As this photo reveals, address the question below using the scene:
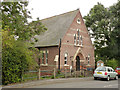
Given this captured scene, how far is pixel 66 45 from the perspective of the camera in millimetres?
24812

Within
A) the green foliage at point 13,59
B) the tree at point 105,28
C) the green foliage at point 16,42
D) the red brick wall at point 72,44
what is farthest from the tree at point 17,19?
the tree at point 105,28

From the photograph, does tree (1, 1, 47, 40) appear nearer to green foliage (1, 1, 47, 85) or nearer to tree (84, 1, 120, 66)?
green foliage (1, 1, 47, 85)

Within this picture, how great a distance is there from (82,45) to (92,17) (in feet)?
32.3

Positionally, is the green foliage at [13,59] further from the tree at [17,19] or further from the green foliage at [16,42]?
the tree at [17,19]

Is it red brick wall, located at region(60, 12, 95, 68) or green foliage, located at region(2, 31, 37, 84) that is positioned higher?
red brick wall, located at region(60, 12, 95, 68)

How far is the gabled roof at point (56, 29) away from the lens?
24766 millimetres

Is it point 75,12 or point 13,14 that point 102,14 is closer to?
point 75,12

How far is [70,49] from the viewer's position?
25625mm

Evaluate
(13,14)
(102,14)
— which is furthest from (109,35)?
(13,14)

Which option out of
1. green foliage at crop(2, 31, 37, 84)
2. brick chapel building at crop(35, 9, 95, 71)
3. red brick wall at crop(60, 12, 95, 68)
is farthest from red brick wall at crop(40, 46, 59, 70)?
green foliage at crop(2, 31, 37, 84)

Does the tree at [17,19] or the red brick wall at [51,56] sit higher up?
the tree at [17,19]

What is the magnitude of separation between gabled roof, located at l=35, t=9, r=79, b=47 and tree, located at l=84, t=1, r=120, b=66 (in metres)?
8.09

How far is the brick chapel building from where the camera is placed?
2388cm

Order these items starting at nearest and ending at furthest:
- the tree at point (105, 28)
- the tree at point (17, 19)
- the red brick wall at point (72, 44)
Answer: the tree at point (17, 19)
the red brick wall at point (72, 44)
the tree at point (105, 28)
